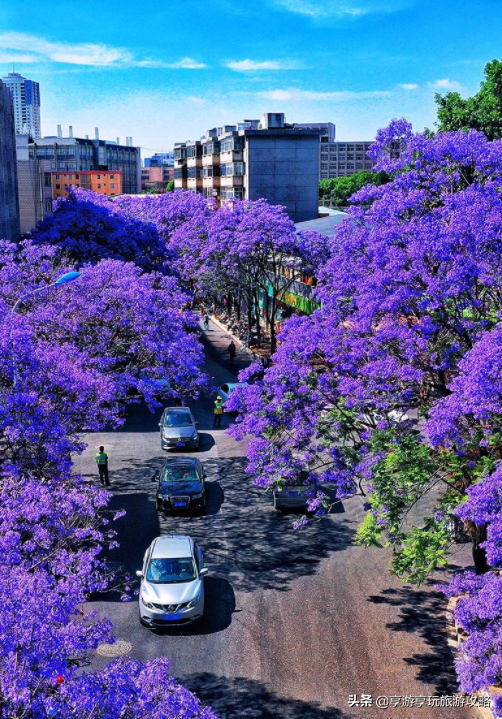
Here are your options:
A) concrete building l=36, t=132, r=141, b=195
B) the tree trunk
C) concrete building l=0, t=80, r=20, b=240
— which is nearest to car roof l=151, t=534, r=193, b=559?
the tree trunk

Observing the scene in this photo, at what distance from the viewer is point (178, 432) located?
104 feet

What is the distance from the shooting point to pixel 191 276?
169ft

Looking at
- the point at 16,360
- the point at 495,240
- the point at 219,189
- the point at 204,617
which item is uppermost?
the point at 219,189

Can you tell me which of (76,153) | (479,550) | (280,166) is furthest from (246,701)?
(76,153)

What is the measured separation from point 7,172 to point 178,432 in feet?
78.4

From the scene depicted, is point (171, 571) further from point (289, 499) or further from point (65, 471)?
point (289, 499)

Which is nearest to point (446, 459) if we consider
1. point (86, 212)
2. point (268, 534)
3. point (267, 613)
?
point (267, 613)

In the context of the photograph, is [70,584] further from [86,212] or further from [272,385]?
[86,212]

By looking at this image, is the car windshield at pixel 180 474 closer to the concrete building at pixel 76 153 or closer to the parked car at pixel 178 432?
the parked car at pixel 178 432

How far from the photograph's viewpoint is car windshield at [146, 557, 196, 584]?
709 inches

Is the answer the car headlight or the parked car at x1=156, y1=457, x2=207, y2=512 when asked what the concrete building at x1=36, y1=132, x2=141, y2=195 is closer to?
the parked car at x1=156, y1=457, x2=207, y2=512

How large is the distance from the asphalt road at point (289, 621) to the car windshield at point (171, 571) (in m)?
1.06

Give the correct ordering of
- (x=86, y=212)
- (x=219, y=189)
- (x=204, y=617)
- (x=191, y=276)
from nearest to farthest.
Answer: (x=204, y=617)
(x=86, y=212)
(x=191, y=276)
(x=219, y=189)

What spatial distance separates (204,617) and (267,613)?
4.97ft
